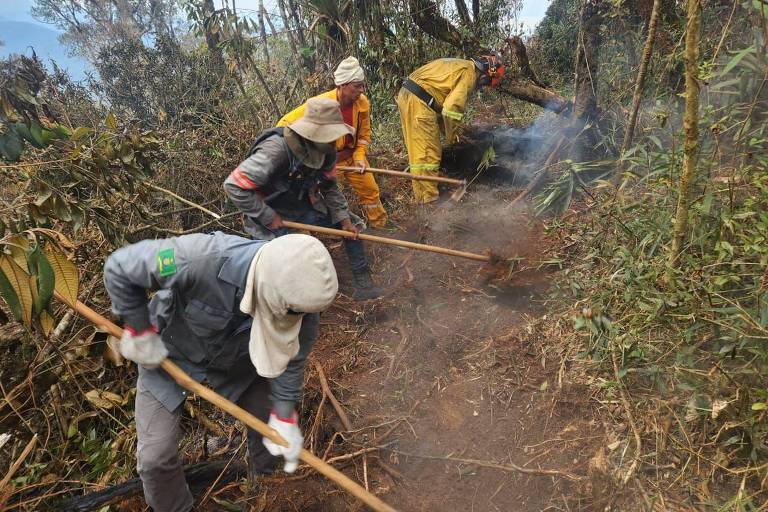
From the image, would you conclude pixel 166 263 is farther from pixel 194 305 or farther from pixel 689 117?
pixel 689 117

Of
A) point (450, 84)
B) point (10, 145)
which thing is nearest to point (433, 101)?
point (450, 84)

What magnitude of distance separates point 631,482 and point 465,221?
3.21m

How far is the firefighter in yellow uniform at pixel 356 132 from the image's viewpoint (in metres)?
4.30

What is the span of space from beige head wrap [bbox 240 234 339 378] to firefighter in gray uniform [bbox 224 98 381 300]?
158 cm

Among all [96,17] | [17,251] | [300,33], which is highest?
[96,17]

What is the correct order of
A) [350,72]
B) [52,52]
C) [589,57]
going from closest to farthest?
[350,72], [589,57], [52,52]

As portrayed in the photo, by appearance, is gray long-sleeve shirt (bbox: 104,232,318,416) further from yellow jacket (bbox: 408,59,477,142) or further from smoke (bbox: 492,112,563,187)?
smoke (bbox: 492,112,563,187)

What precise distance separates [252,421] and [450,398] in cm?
144

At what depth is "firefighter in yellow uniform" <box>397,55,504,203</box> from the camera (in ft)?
17.4

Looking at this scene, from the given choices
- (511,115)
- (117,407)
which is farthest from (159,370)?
(511,115)

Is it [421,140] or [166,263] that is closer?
[166,263]

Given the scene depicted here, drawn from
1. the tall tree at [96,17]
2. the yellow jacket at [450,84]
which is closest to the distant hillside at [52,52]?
the tall tree at [96,17]

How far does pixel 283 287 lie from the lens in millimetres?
1830

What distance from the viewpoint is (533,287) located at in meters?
3.82
